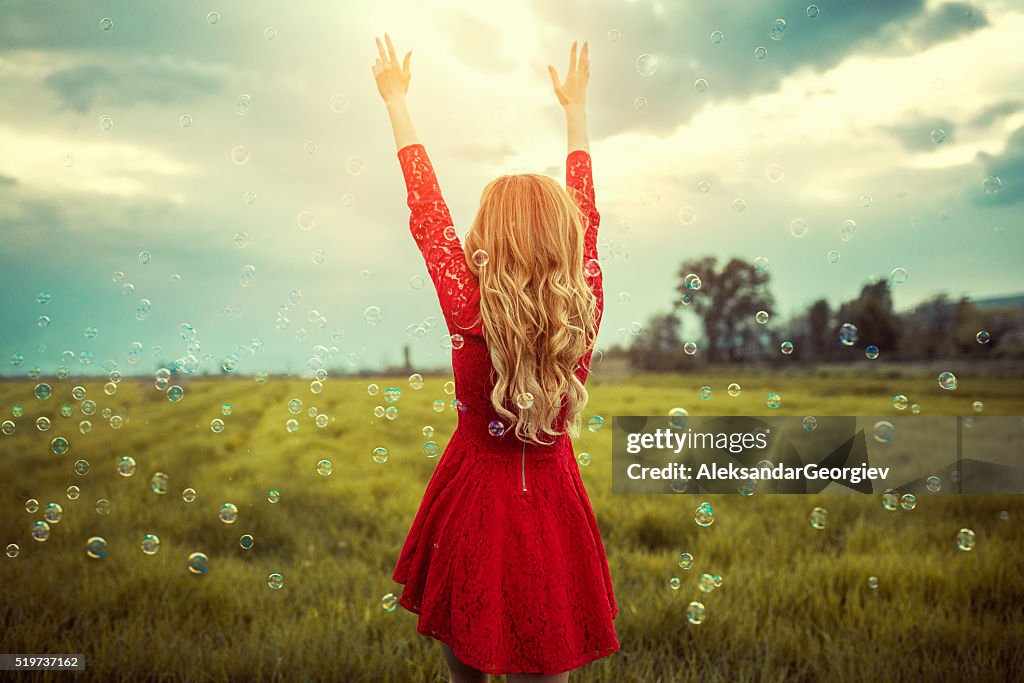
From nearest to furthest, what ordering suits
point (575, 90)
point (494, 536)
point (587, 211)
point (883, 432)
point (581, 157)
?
point (494, 536)
point (587, 211)
point (581, 157)
point (575, 90)
point (883, 432)

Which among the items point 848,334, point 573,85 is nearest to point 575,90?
point 573,85

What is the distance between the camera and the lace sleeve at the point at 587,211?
271 centimetres

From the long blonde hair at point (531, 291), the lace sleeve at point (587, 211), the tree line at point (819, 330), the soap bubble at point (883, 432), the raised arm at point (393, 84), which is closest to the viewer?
the long blonde hair at point (531, 291)

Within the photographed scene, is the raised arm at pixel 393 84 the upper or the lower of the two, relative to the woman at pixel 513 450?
upper

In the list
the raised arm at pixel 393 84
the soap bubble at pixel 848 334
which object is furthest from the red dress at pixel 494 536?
the soap bubble at pixel 848 334

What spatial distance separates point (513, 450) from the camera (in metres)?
2.63

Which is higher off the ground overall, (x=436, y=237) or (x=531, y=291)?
(x=436, y=237)

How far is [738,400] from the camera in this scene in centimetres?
1209

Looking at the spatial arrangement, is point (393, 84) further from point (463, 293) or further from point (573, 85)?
point (463, 293)

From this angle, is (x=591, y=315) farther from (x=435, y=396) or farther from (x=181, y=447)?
(x=435, y=396)

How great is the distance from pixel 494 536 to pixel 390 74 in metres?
2.13

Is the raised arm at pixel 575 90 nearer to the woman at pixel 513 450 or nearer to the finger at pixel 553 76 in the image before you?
the finger at pixel 553 76

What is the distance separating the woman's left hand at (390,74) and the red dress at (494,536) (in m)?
0.63

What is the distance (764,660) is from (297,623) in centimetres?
304
